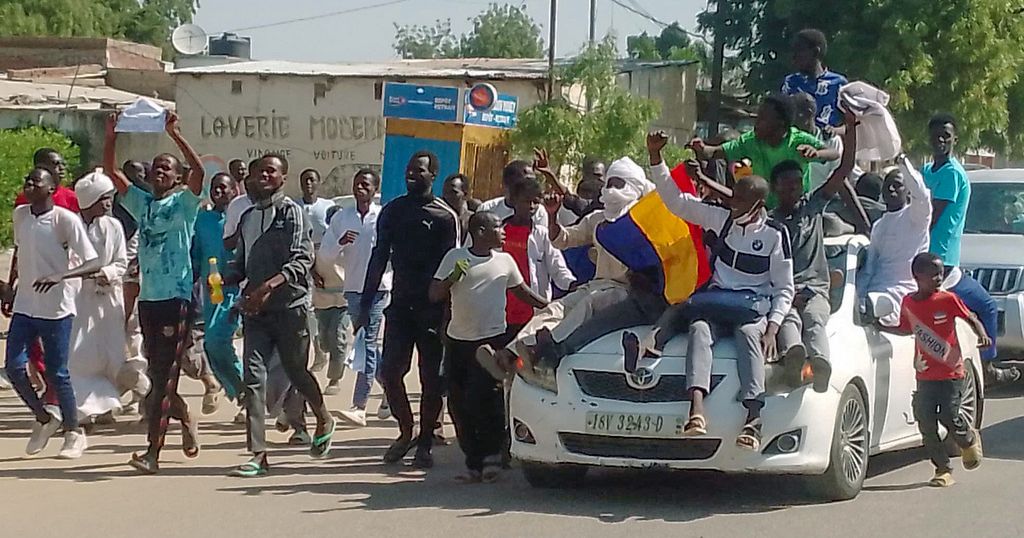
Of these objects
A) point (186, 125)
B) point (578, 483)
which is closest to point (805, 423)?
point (578, 483)

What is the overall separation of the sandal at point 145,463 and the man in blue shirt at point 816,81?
475 cm

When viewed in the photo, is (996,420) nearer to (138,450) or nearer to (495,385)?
(495,385)

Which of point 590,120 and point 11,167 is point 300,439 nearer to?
point 11,167

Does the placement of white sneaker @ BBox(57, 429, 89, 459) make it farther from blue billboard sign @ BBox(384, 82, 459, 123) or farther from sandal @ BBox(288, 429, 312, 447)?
blue billboard sign @ BBox(384, 82, 459, 123)

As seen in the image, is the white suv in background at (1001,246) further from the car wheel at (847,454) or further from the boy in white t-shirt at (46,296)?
the boy in white t-shirt at (46,296)

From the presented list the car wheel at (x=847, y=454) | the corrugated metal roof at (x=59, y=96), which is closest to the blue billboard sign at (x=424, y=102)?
the corrugated metal roof at (x=59, y=96)

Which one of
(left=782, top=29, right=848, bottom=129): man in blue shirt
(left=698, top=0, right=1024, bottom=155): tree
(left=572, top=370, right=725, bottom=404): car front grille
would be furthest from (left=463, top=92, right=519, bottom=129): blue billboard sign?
(left=572, top=370, right=725, bottom=404): car front grille

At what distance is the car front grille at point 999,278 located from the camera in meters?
13.4

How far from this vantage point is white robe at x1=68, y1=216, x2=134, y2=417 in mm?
10414

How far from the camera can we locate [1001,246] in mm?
13766

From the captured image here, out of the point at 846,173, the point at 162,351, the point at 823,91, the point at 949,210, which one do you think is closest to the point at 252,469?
the point at 162,351

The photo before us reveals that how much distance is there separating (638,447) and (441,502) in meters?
1.18

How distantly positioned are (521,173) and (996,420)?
4.75 m

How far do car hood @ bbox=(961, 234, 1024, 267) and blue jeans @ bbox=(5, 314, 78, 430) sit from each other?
786 cm
